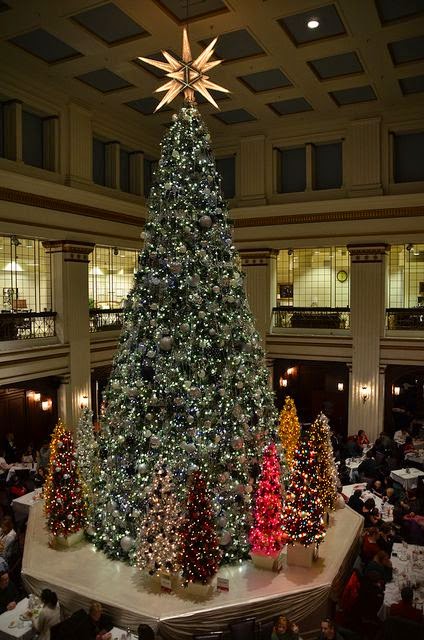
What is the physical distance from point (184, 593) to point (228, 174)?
41.7 ft

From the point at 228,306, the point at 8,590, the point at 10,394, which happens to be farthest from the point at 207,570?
the point at 10,394

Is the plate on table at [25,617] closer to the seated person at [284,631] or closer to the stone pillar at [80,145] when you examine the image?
the seated person at [284,631]

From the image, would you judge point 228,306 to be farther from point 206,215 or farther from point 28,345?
point 28,345

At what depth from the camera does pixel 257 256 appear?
15852 millimetres

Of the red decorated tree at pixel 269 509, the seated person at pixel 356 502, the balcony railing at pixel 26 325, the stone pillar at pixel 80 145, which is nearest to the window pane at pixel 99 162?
the stone pillar at pixel 80 145

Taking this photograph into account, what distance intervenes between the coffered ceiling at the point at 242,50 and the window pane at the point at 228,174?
1.87 m

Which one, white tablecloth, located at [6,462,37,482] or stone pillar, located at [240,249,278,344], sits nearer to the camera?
white tablecloth, located at [6,462,37,482]

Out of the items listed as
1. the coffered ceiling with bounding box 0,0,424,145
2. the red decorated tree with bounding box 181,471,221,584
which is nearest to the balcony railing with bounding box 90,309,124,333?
the coffered ceiling with bounding box 0,0,424,145

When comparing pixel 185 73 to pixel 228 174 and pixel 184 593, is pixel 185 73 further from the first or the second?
pixel 228 174

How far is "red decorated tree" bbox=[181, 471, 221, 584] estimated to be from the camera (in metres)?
6.30

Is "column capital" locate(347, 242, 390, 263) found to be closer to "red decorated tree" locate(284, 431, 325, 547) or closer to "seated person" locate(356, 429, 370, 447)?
"seated person" locate(356, 429, 370, 447)

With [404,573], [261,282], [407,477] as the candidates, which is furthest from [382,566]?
[261,282]

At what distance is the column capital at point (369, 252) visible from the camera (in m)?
14.2

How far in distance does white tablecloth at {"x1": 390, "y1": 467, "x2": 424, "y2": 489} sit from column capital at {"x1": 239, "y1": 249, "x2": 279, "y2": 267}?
282 inches
